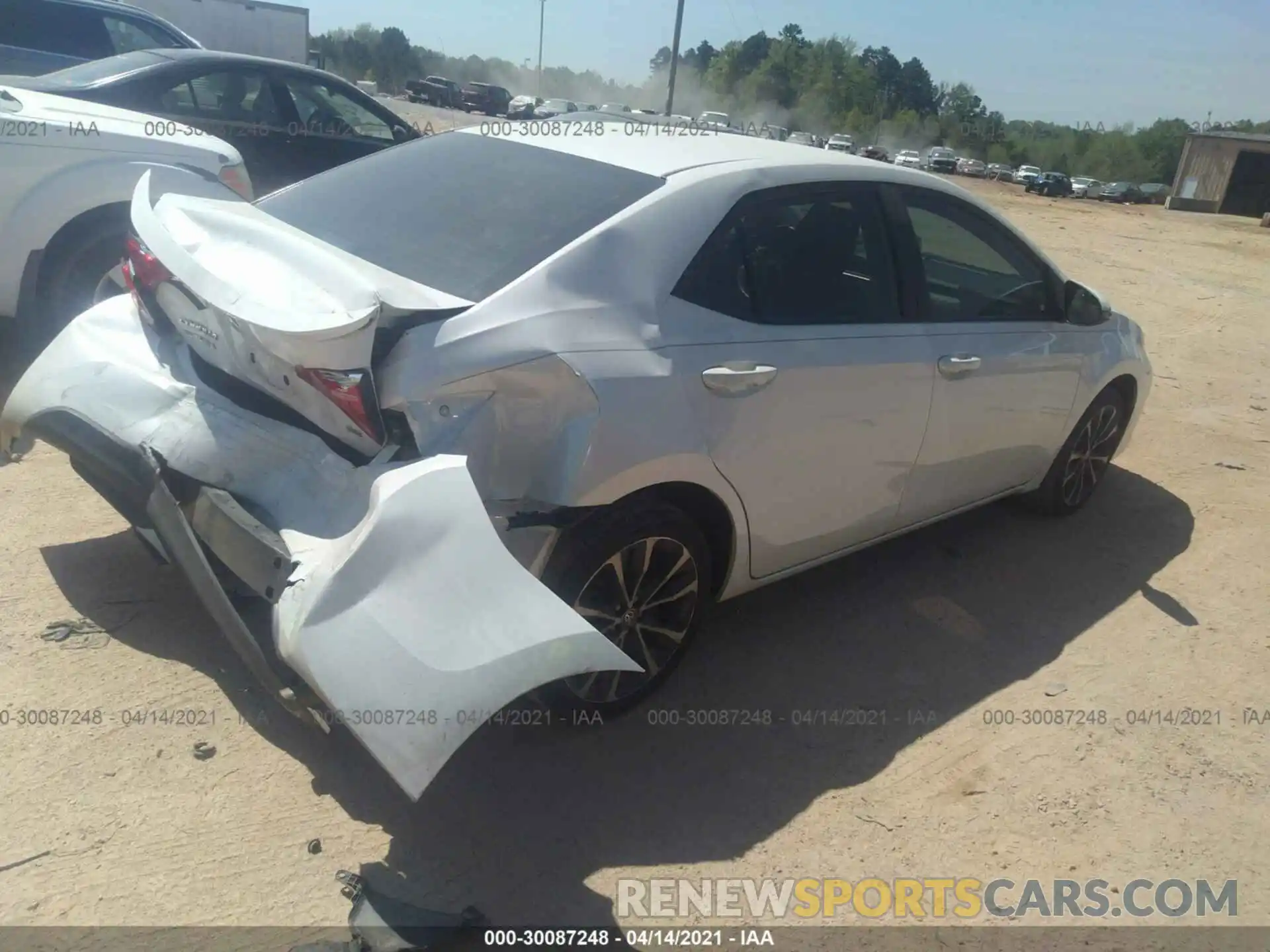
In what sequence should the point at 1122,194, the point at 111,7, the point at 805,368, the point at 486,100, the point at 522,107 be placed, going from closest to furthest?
the point at 805,368, the point at 111,7, the point at 522,107, the point at 1122,194, the point at 486,100

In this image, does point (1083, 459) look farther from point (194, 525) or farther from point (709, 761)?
point (194, 525)

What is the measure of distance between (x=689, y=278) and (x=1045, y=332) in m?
2.06

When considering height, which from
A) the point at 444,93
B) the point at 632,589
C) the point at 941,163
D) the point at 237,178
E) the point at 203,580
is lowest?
the point at 941,163

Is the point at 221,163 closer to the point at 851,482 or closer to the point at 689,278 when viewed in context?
the point at 689,278

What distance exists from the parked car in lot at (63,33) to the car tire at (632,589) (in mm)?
7766

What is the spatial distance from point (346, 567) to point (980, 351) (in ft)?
8.92

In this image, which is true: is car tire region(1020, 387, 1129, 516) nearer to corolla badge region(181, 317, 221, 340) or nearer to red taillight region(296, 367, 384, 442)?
red taillight region(296, 367, 384, 442)

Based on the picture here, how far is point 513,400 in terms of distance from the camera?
272 centimetres

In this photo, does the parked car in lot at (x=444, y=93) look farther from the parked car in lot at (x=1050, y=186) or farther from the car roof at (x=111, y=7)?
the car roof at (x=111, y=7)

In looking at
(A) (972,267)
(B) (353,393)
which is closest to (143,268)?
(B) (353,393)

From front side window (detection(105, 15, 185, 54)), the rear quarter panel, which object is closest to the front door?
the rear quarter panel

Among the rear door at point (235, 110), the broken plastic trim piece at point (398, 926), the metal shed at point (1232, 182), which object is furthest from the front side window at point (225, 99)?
the metal shed at point (1232, 182)

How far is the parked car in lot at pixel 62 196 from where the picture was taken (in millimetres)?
5020

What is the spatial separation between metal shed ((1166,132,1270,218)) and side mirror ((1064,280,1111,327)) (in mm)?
40871
